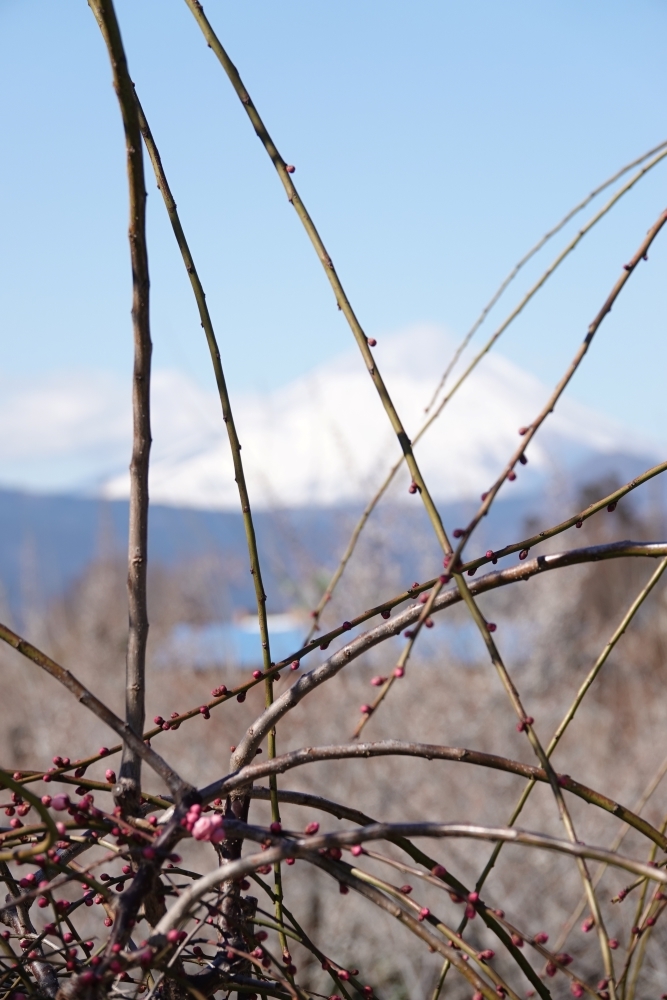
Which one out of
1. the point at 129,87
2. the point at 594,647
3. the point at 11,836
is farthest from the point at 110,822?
the point at 594,647

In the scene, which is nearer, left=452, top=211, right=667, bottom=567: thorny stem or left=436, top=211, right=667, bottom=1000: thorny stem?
left=436, top=211, right=667, bottom=1000: thorny stem

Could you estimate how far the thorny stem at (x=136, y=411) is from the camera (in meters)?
0.38

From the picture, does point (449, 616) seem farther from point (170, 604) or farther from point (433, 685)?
point (170, 604)

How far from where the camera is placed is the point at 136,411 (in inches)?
17.7

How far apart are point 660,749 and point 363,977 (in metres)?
1.20

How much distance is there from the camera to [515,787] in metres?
2.99

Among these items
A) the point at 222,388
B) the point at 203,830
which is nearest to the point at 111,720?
the point at 203,830

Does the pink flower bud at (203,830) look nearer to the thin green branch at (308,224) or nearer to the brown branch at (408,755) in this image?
the brown branch at (408,755)

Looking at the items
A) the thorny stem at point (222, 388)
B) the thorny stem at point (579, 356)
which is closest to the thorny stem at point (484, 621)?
the thorny stem at point (579, 356)

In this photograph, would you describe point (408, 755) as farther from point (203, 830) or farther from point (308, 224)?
point (308, 224)

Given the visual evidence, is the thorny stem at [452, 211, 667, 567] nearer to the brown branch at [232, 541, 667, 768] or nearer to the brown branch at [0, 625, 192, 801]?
the brown branch at [232, 541, 667, 768]

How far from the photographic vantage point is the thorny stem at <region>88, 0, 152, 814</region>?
1.24ft

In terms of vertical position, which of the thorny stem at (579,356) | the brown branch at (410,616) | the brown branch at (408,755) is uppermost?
the thorny stem at (579,356)

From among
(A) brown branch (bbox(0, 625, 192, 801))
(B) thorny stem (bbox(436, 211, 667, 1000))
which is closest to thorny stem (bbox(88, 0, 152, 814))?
(A) brown branch (bbox(0, 625, 192, 801))
